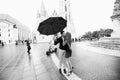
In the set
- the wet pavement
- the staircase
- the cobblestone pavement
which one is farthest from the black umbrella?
the staircase

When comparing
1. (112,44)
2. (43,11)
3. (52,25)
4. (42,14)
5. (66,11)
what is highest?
(43,11)

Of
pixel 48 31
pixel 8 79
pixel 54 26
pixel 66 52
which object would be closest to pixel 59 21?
pixel 54 26

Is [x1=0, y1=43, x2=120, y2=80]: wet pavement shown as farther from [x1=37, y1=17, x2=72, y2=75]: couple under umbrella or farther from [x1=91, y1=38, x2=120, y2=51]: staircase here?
[x1=91, y1=38, x2=120, y2=51]: staircase

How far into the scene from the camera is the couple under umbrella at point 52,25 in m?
4.94

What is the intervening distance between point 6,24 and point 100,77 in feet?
238

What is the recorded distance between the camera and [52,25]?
502cm

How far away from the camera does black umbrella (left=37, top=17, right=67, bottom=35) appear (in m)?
4.94

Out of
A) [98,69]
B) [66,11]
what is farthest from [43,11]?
[98,69]

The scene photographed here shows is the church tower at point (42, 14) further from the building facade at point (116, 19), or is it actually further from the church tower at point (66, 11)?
the building facade at point (116, 19)

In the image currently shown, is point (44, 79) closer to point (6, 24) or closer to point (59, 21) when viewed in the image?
point (59, 21)

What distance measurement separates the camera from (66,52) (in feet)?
17.1

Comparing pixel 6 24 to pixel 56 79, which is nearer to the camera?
pixel 56 79

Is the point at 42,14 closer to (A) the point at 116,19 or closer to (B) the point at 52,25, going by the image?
(A) the point at 116,19

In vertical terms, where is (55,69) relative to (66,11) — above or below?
below
